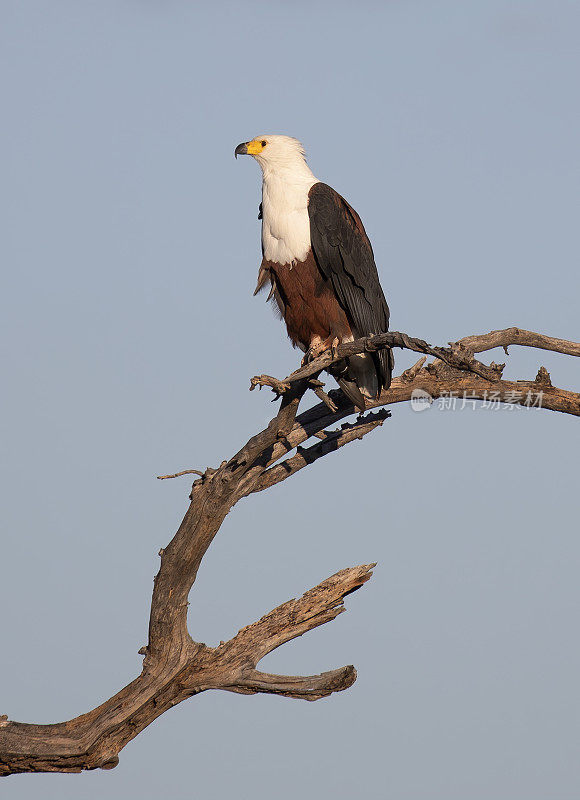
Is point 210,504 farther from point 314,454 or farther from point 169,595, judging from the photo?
point 314,454

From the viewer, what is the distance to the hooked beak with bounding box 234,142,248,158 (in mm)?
7105

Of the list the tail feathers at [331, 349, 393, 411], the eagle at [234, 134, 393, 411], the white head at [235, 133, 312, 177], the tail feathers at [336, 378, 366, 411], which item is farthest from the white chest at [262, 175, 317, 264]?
the tail feathers at [336, 378, 366, 411]

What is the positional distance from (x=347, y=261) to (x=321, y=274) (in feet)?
0.60

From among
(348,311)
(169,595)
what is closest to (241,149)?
(348,311)

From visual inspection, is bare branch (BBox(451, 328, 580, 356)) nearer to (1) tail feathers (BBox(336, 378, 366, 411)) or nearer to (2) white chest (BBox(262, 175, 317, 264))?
(1) tail feathers (BBox(336, 378, 366, 411))

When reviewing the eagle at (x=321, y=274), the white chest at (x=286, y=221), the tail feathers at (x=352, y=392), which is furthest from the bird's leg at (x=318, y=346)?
the white chest at (x=286, y=221)

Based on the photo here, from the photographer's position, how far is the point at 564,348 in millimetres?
6566

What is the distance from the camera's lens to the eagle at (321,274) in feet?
21.5

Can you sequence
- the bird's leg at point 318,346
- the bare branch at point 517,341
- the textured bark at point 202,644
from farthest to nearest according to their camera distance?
1. the bird's leg at point 318,346
2. the bare branch at point 517,341
3. the textured bark at point 202,644

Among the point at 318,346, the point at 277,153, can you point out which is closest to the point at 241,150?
the point at 277,153

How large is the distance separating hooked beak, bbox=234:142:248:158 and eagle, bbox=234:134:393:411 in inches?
14.1

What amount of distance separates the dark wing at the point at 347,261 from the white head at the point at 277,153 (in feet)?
0.76

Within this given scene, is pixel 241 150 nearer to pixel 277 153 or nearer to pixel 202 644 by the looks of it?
pixel 277 153

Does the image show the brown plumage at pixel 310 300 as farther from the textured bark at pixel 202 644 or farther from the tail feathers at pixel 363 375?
the textured bark at pixel 202 644
